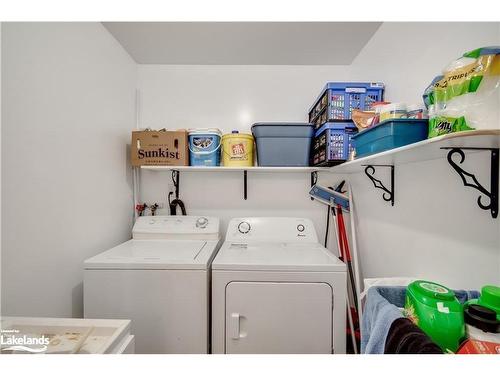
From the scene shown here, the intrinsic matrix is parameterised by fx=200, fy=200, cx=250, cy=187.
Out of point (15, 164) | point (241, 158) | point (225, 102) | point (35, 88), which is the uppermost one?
point (225, 102)

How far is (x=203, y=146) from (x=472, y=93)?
1562mm

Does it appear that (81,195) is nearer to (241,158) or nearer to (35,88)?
(35,88)

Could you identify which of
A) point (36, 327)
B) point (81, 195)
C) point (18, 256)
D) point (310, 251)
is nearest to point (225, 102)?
point (81, 195)

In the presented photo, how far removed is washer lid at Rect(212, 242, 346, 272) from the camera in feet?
3.94

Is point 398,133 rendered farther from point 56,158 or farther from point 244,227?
point 56,158

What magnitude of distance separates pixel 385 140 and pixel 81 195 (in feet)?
6.14

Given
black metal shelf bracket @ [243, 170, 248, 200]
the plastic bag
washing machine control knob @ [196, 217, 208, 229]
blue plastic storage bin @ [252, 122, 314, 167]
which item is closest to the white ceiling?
blue plastic storage bin @ [252, 122, 314, 167]

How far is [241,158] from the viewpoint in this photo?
68.0 inches

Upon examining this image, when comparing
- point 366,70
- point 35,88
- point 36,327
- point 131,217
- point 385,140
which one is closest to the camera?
point 36,327

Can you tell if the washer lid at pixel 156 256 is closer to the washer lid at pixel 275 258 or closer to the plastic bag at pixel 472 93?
the washer lid at pixel 275 258

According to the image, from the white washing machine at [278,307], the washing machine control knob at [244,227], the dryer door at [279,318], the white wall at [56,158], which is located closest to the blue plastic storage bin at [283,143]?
the washing machine control knob at [244,227]

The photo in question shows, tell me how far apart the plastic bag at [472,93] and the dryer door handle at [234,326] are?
1295 mm

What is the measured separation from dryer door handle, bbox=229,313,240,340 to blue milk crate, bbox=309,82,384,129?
4.85 ft

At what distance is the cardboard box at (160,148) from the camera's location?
172 cm
